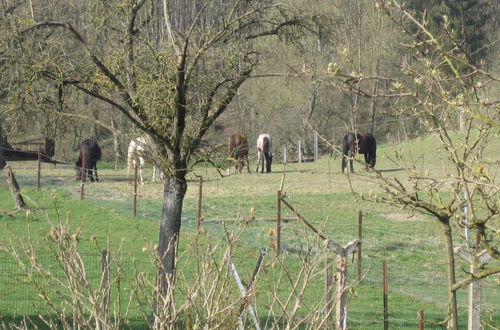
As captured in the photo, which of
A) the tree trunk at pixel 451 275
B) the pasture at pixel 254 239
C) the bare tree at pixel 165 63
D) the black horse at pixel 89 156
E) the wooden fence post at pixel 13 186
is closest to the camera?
the tree trunk at pixel 451 275

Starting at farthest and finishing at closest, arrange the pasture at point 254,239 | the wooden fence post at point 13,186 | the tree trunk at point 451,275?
the pasture at point 254,239 → the wooden fence post at point 13,186 → the tree trunk at point 451,275

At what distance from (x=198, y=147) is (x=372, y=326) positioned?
4580 millimetres

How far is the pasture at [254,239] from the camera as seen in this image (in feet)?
45.6

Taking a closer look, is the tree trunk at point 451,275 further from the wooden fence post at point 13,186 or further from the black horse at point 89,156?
the black horse at point 89,156

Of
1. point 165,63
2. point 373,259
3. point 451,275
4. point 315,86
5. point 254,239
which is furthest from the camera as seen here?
point 315,86

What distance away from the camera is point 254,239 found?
21.1 meters

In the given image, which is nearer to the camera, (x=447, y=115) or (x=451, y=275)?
(x=447, y=115)

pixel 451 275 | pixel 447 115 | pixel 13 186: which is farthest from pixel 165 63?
pixel 451 275

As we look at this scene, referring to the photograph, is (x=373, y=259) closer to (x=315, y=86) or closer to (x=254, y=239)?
(x=254, y=239)

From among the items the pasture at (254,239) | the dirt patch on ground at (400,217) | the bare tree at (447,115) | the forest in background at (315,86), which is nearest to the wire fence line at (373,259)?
the pasture at (254,239)

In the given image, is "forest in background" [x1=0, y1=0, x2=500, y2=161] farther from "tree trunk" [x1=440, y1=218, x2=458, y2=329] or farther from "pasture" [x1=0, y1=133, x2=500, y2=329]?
"tree trunk" [x1=440, y1=218, x2=458, y2=329]

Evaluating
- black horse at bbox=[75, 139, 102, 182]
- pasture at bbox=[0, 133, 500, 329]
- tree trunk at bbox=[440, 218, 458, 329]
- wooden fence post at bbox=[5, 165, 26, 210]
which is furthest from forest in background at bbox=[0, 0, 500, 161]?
tree trunk at bbox=[440, 218, 458, 329]

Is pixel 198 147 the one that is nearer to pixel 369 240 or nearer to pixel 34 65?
pixel 34 65

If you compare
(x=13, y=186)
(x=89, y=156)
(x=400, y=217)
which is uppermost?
(x=89, y=156)
